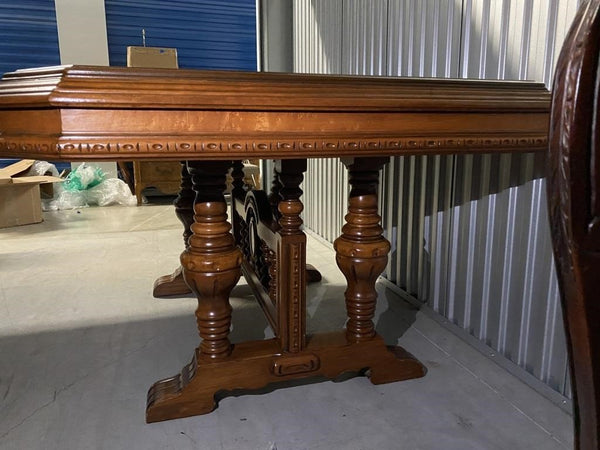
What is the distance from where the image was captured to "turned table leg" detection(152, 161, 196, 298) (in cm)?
200

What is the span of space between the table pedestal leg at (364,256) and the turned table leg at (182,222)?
894 mm

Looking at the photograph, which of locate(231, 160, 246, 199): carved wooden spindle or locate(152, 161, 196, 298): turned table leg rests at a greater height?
locate(231, 160, 246, 199): carved wooden spindle

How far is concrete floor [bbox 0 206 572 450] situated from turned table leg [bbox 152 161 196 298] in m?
0.06

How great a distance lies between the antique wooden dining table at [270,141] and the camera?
0.80 m

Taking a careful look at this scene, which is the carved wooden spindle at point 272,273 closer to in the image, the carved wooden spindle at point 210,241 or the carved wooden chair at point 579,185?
the carved wooden spindle at point 210,241

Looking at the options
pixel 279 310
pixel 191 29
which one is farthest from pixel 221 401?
pixel 191 29

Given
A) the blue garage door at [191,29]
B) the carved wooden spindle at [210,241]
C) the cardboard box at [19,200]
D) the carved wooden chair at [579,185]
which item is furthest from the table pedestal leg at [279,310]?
the blue garage door at [191,29]

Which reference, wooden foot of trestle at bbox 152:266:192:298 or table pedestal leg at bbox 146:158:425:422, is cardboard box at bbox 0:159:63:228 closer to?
wooden foot of trestle at bbox 152:266:192:298

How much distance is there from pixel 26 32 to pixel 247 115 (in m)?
4.92

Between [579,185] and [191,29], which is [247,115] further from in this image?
[191,29]

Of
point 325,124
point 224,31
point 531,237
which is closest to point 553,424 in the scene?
point 531,237

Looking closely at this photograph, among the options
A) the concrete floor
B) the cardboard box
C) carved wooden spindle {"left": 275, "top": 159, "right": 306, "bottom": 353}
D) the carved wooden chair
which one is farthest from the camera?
the cardboard box

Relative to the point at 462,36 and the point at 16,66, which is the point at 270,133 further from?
the point at 16,66

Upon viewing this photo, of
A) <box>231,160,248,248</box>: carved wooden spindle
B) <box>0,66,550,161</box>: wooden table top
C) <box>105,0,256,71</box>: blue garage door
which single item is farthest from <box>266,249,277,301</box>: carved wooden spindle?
<box>105,0,256,71</box>: blue garage door
